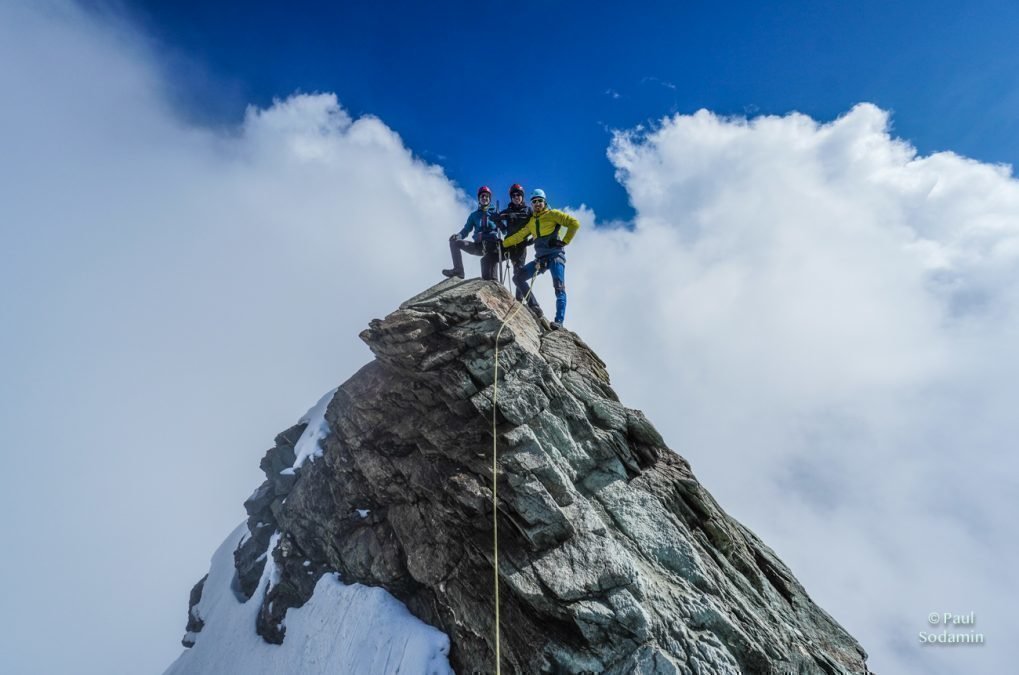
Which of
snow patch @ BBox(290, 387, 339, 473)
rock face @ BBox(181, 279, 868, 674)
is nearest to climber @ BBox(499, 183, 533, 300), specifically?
rock face @ BBox(181, 279, 868, 674)

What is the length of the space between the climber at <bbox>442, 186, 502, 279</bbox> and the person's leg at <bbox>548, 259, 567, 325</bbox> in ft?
6.59

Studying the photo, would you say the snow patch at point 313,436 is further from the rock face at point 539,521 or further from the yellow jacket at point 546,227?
the yellow jacket at point 546,227

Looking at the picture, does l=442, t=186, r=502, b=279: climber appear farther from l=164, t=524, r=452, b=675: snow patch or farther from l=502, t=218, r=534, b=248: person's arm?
l=164, t=524, r=452, b=675: snow patch

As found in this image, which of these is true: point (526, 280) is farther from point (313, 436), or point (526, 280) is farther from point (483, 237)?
point (313, 436)

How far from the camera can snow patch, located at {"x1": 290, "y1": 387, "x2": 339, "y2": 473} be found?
16344mm

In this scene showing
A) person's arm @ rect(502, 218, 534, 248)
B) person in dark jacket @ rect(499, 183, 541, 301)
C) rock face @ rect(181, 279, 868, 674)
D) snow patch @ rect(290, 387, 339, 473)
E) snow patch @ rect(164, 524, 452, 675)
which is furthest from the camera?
snow patch @ rect(290, 387, 339, 473)

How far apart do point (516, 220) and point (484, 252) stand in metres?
1.34

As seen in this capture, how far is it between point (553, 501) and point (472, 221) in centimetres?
836

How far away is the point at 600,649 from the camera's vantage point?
7.93 meters

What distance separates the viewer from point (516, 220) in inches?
539

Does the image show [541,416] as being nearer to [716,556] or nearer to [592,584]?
[592,584]

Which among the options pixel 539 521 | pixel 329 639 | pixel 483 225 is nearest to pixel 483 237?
pixel 483 225

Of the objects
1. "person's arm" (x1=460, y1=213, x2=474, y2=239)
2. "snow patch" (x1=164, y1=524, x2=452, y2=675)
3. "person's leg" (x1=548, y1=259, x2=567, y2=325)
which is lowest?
"snow patch" (x1=164, y1=524, x2=452, y2=675)

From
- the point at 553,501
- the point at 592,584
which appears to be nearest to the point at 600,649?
the point at 592,584
